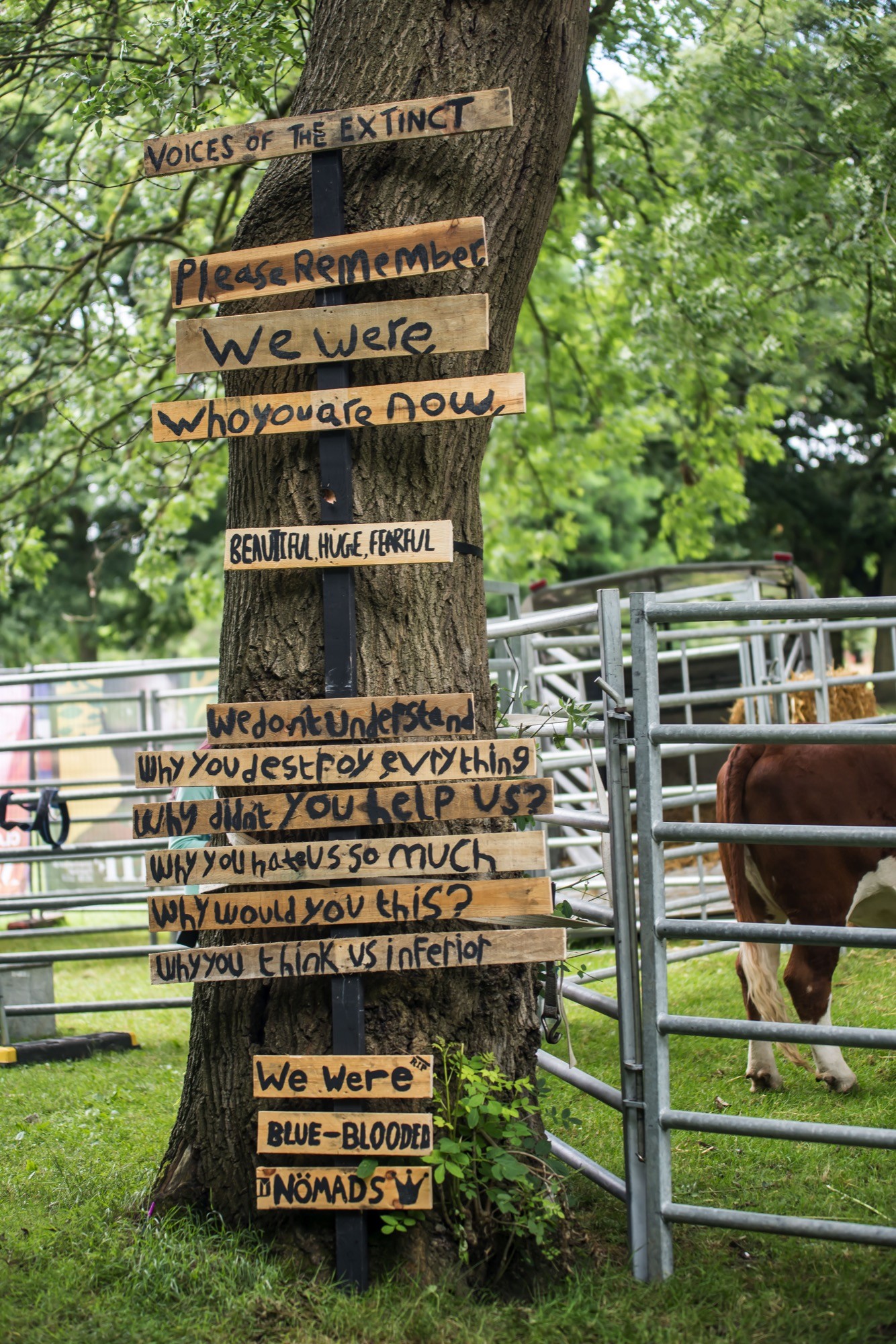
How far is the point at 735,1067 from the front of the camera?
4961mm

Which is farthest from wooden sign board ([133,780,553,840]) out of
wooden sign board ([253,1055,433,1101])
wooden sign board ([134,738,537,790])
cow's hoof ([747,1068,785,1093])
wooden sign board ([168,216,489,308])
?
cow's hoof ([747,1068,785,1093])

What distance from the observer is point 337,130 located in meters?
3.16

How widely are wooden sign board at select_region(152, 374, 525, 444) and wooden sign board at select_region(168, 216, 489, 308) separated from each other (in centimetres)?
29

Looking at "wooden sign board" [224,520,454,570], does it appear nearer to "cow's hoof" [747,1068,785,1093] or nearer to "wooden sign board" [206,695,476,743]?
"wooden sign board" [206,695,476,743]

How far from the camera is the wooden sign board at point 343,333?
3117mm

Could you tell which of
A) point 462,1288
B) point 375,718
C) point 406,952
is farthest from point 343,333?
point 462,1288

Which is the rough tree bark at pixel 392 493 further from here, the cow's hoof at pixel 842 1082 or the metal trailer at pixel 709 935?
the cow's hoof at pixel 842 1082

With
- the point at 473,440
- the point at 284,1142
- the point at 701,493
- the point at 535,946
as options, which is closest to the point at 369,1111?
the point at 284,1142

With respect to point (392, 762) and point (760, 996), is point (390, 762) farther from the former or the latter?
point (760, 996)

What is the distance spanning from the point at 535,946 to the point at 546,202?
229 centimetres

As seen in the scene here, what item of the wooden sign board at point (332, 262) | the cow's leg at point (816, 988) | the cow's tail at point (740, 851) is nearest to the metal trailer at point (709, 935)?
the wooden sign board at point (332, 262)

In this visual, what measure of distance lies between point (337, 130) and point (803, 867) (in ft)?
10.2

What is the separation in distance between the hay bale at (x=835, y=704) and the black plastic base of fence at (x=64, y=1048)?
5610mm

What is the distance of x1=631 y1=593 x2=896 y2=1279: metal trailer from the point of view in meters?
2.77
